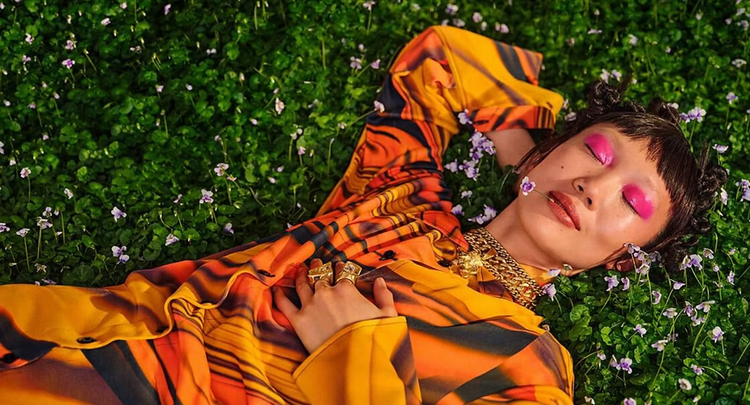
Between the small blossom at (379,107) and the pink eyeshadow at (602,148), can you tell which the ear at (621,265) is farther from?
the small blossom at (379,107)

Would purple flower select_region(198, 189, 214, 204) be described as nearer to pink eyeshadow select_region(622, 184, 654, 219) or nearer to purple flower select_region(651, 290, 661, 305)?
pink eyeshadow select_region(622, 184, 654, 219)

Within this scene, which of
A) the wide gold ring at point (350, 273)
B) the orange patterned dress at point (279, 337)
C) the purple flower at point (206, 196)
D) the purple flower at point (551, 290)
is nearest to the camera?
the orange patterned dress at point (279, 337)

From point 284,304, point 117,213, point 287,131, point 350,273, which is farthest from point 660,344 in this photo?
point 117,213

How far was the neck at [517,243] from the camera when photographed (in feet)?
12.3

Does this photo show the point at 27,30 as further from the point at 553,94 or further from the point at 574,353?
the point at 574,353

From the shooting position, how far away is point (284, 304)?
3.37 metres

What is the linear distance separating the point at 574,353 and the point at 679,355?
0.47 m

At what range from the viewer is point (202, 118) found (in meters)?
4.54

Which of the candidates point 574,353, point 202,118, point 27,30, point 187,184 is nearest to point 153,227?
point 187,184

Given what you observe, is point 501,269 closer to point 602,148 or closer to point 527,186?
point 527,186

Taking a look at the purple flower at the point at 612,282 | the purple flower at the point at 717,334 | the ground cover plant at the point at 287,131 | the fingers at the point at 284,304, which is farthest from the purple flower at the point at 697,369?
the fingers at the point at 284,304

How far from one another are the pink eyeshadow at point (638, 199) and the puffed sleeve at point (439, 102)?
0.97 m

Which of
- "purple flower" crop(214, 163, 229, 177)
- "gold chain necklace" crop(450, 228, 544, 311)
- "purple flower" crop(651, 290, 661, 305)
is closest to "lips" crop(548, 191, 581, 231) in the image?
"gold chain necklace" crop(450, 228, 544, 311)

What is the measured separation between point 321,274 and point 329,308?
0.85 feet
